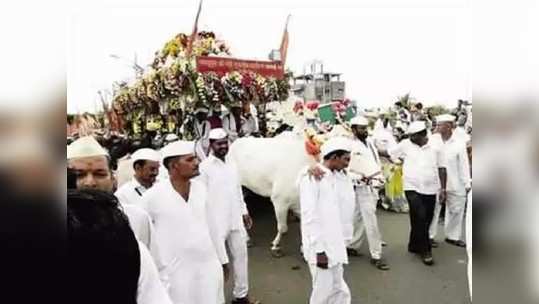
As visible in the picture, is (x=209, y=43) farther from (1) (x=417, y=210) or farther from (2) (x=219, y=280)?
(2) (x=219, y=280)

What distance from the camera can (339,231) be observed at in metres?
4.12

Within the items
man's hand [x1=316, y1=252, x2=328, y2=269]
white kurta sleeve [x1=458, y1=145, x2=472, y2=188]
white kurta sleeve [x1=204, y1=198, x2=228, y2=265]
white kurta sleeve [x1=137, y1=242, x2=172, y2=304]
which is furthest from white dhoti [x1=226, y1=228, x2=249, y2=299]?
white kurta sleeve [x1=137, y1=242, x2=172, y2=304]

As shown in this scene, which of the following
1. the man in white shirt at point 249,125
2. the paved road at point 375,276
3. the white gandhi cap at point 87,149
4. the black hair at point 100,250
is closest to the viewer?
the black hair at point 100,250

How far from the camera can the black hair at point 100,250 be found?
1.16 m

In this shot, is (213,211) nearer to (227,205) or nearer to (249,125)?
(227,205)

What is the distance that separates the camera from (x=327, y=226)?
409cm

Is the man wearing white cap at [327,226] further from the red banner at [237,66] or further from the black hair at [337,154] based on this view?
the red banner at [237,66]

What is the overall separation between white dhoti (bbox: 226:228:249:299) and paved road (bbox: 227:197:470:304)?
357 millimetres

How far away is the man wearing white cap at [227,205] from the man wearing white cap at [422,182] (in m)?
2.18

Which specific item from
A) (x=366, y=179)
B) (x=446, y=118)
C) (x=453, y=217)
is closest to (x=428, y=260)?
(x=453, y=217)

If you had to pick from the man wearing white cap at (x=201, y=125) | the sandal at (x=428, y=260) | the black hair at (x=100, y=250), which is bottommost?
the sandal at (x=428, y=260)

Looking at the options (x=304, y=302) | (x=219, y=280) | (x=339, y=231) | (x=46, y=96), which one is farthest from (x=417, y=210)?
(x=46, y=96)

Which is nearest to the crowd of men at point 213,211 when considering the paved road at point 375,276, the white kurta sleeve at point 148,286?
the white kurta sleeve at point 148,286

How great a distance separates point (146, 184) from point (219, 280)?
29.8 inches
